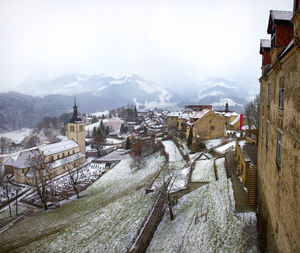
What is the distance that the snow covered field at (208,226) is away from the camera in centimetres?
1112

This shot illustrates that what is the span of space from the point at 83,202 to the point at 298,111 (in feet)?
82.9

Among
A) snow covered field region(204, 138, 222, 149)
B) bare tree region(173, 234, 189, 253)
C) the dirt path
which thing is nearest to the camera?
bare tree region(173, 234, 189, 253)

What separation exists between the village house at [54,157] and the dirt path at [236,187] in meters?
25.1

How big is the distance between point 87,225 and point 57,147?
113 ft

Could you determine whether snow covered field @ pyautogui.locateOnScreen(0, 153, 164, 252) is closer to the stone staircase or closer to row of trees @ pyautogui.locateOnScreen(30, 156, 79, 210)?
row of trees @ pyautogui.locateOnScreen(30, 156, 79, 210)

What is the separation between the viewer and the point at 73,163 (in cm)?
4591

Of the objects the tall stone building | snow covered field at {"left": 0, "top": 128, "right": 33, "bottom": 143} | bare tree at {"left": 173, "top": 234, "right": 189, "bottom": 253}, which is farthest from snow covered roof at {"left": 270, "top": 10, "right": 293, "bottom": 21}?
snow covered field at {"left": 0, "top": 128, "right": 33, "bottom": 143}

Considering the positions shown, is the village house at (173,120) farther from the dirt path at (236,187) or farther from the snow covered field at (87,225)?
the dirt path at (236,187)

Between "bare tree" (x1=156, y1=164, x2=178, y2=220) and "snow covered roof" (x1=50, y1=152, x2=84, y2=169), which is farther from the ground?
"bare tree" (x1=156, y1=164, x2=178, y2=220)

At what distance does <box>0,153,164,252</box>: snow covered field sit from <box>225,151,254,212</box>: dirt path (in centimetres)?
766

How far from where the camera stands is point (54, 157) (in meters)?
45.4

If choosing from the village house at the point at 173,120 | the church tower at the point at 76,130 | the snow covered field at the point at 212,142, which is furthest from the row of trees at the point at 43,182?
the village house at the point at 173,120

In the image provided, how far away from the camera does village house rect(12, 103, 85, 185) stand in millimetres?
36781

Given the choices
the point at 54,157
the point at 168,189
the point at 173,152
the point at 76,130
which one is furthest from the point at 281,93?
the point at 76,130
